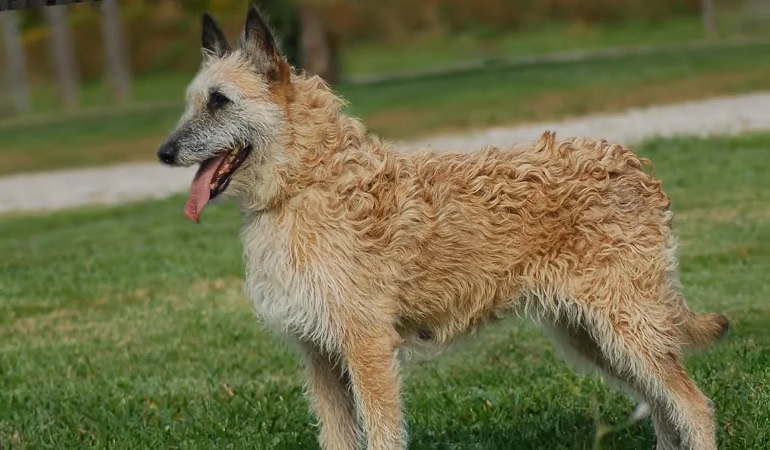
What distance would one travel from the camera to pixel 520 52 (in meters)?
41.6

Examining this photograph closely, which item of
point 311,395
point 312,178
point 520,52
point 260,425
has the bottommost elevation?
point 520,52

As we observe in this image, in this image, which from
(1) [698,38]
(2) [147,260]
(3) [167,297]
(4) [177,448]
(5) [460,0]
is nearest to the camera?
(4) [177,448]

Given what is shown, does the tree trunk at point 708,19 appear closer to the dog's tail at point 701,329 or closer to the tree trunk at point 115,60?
the tree trunk at point 115,60

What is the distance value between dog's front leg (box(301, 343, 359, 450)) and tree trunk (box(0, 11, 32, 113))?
98.4ft

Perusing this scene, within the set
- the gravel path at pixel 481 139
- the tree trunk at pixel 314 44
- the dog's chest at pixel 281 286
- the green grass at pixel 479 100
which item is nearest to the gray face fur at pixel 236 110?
the dog's chest at pixel 281 286

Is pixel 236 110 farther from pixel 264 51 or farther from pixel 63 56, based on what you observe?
pixel 63 56

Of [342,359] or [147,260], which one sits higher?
[342,359]

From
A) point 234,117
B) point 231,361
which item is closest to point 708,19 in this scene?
point 231,361

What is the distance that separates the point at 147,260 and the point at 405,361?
669cm

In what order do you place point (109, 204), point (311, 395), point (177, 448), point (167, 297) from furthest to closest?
point (109, 204) < point (167, 297) < point (177, 448) < point (311, 395)

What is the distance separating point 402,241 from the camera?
604 centimetres

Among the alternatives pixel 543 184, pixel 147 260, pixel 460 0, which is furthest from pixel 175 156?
pixel 460 0

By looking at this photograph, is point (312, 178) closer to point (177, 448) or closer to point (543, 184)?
point (543, 184)

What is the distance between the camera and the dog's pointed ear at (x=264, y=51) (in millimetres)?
5905
